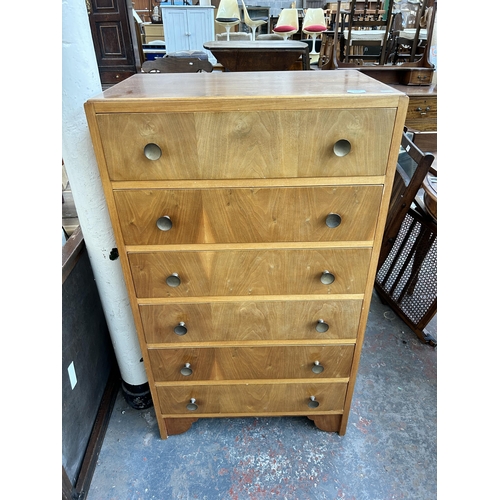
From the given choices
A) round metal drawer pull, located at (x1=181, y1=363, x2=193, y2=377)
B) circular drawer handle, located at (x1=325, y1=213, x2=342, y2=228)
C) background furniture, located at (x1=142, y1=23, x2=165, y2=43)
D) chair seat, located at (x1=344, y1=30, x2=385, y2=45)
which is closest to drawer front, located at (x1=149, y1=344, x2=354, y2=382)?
round metal drawer pull, located at (x1=181, y1=363, x2=193, y2=377)

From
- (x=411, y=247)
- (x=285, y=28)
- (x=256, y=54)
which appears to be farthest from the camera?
(x=285, y=28)

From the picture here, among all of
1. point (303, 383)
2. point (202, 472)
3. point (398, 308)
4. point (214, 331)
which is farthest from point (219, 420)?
point (398, 308)

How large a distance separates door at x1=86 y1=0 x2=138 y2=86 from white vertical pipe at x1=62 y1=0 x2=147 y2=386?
15.2 ft

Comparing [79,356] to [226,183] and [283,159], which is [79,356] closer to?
[226,183]

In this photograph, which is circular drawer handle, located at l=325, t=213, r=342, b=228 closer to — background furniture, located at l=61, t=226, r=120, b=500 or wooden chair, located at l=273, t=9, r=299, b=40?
background furniture, located at l=61, t=226, r=120, b=500

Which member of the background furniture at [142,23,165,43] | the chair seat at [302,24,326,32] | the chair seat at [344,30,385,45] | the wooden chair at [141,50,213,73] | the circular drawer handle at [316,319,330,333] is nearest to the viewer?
the circular drawer handle at [316,319,330,333]

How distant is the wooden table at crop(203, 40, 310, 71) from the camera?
257cm

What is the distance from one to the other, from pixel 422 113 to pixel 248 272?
104 inches

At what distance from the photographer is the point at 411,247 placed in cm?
193

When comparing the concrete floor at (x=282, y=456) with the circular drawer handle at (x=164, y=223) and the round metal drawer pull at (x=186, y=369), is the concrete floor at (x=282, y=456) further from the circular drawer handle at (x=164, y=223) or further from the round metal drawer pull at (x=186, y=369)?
the circular drawer handle at (x=164, y=223)

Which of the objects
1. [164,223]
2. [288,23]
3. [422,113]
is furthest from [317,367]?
[288,23]

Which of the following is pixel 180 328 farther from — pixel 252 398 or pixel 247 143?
pixel 247 143

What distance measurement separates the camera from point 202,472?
52.8 inches

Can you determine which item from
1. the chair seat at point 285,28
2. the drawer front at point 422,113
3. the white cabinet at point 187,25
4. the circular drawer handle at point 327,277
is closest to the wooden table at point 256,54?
the drawer front at point 422,113
